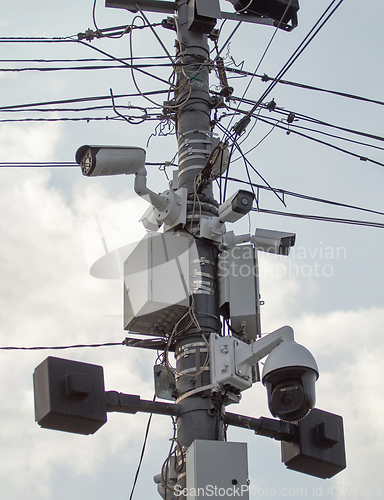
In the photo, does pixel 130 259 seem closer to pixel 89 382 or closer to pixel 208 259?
pixel 208 259

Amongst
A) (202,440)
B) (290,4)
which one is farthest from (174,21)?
(202,440)

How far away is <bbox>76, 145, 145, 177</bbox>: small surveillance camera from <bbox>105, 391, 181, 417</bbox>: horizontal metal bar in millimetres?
1641

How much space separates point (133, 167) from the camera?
5438 millimetres

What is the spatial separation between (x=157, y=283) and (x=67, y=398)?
123 cm

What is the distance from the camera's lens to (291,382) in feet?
14.6

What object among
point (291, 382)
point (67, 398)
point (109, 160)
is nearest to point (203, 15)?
point (109, 160)

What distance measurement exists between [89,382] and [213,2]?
411cm

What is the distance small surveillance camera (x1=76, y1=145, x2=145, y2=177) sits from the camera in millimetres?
5176

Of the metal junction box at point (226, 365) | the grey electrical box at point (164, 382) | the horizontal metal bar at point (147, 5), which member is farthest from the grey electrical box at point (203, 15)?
the grey electrical box at point (164, 382)

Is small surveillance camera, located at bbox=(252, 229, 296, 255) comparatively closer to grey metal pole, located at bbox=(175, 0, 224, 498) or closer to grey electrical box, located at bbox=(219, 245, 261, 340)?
grey electrical box, located at bbox=(219, 245, 261, 340)

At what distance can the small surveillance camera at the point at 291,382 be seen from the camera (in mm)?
4375

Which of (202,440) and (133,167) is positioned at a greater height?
(133,167)

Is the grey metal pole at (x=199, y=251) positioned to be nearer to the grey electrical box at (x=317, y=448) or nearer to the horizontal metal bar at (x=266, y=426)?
the horizontal metal bar at (x=266, y=426)

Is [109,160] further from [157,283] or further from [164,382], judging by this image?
[164,382]
